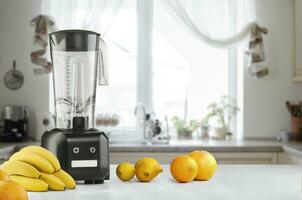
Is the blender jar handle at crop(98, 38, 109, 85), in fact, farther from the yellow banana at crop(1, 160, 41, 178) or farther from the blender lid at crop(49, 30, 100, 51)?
the yellow banana at crop(1, 160, 41, 178)

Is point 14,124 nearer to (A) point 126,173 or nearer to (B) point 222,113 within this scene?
(B) point 222,113

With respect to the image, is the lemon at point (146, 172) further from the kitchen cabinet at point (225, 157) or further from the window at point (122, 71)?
the window at point (122, 71)

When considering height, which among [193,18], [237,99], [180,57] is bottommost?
[237,99]

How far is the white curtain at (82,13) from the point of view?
4246mm

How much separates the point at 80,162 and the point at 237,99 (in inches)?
120

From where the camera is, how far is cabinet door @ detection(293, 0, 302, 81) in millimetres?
4227

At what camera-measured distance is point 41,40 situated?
423 centimetres

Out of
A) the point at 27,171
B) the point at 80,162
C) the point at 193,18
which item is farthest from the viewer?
the point at 193,18

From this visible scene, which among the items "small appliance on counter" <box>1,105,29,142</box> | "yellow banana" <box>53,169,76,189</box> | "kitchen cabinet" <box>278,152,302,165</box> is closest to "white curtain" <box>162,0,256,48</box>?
"kitchen cabinet" <box>278,152,302,165</box>

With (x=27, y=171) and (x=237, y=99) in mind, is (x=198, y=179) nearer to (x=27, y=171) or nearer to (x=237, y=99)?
(x=27, y=171)

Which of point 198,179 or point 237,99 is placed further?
point 237,99

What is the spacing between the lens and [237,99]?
4629 millimetres

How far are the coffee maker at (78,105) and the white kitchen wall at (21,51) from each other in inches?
95.8

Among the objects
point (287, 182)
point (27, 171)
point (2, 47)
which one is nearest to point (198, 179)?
point (287, 182)
